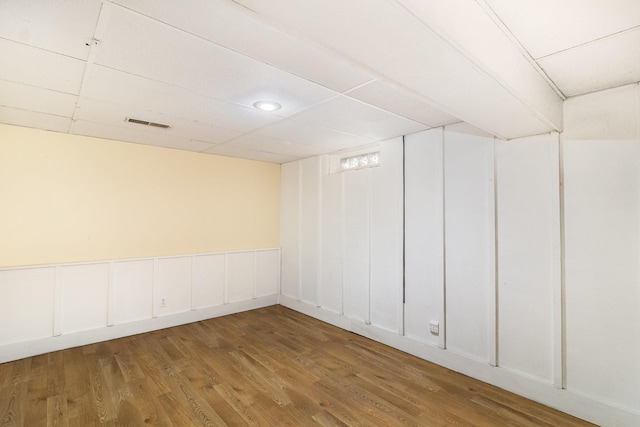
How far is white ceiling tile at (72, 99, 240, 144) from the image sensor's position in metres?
2.81

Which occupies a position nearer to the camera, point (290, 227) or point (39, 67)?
point (39, 67)

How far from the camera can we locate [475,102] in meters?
1.97

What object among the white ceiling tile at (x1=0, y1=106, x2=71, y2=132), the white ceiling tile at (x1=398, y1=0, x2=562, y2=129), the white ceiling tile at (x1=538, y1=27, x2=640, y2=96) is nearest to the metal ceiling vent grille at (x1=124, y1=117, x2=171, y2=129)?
the white ceiling tile at (x1=0, y1=106, x2=71, y2=132)

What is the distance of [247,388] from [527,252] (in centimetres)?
274

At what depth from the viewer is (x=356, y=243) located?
165 inches

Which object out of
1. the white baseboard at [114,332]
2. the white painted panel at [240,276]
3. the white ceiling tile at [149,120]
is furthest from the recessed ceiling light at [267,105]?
the white baseboard at [114,332]

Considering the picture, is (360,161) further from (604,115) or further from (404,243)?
(604,115)

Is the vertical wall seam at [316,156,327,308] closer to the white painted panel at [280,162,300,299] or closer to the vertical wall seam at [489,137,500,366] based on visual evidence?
the white painted panel at [280,162,300,299]

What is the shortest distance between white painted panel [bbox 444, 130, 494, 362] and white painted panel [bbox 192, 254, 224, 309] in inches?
131

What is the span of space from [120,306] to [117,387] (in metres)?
1.49

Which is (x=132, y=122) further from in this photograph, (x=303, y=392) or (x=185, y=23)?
(x=303, y=392)

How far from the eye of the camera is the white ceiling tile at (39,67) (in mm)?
1862

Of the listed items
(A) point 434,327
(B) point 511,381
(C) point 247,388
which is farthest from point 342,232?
(B) point 511,381

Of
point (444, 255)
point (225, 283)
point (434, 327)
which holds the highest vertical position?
point (444, 255)
